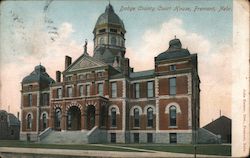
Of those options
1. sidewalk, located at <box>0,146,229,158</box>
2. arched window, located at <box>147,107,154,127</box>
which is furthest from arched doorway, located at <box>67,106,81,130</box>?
sidewalk, located at <box>0,146,229,158</box>

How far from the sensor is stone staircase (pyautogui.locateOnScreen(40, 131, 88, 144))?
17080 millimetres

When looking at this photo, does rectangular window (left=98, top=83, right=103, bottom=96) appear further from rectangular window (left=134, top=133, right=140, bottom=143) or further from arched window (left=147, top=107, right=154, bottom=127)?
rectangular window (left=134, top=133, right=140, bottom=143)

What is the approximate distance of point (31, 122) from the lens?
19.3 metres

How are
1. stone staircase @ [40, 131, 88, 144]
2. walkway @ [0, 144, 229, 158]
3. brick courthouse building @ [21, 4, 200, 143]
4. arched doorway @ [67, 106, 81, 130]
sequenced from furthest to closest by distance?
arched doorway @ [67, 106, 81, 130], stone staircase @ [40, 131, 88, 144], brick courthouse building @ [21, 4, 200, 143], walkway @ [0, 144, 229, 158]

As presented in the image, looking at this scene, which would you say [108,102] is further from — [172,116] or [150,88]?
[172,116]

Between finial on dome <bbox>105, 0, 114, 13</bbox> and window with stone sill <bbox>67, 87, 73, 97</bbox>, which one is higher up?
finial on dome <bbox>105, 0, 114, 13</bbox>

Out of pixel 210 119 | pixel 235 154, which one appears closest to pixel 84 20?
pixel 210 119

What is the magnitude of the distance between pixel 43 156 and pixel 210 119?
251 inches

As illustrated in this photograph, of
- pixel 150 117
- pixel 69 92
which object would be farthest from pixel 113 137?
pixel 69 92

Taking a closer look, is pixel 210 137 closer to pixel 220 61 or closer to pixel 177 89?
pixel 220 61

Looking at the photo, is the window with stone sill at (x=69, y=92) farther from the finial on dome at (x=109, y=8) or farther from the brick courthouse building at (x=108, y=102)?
the finial on dome at (x=109, y=8)

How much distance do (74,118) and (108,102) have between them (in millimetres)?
2777

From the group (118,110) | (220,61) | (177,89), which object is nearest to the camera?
(220,61)

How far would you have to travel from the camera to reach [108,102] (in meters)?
19.1
